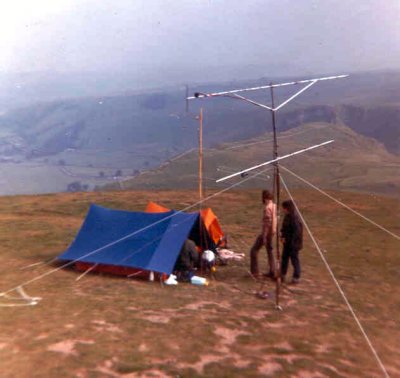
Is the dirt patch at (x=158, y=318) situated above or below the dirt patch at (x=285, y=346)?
above

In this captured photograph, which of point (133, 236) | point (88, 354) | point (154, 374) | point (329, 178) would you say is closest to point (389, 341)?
point (154, 374)

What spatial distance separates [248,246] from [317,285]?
5908mm

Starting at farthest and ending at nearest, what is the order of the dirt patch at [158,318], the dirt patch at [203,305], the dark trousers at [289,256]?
the dark trousers at [289,256] → the dirt patch at [203,305] → the dirt patch at [158,318]

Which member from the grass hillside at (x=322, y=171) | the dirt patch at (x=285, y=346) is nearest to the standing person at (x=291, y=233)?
the dirt patch at (x=285, y=346)

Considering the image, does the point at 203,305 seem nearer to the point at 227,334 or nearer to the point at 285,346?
the point at 227,334

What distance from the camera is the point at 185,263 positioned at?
15.3m

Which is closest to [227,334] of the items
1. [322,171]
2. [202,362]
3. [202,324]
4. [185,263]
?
[202,324]

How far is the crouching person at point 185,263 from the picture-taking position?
15.2 m

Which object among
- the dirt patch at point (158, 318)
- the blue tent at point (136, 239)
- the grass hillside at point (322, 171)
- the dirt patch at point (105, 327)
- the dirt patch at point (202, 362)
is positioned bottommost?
the grass hillside at point (322, 171)

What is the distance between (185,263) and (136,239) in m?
1.90

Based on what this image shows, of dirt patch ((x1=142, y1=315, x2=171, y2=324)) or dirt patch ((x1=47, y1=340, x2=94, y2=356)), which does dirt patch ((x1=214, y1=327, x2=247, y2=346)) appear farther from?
dirt patch ((x1=47, y1=340, x2=94, y2=356))

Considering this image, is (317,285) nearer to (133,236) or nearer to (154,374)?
(133,236)

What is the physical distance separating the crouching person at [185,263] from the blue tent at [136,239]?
0.79ft

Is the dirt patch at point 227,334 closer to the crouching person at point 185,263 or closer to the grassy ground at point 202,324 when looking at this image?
the grassy ground at point 202,324
